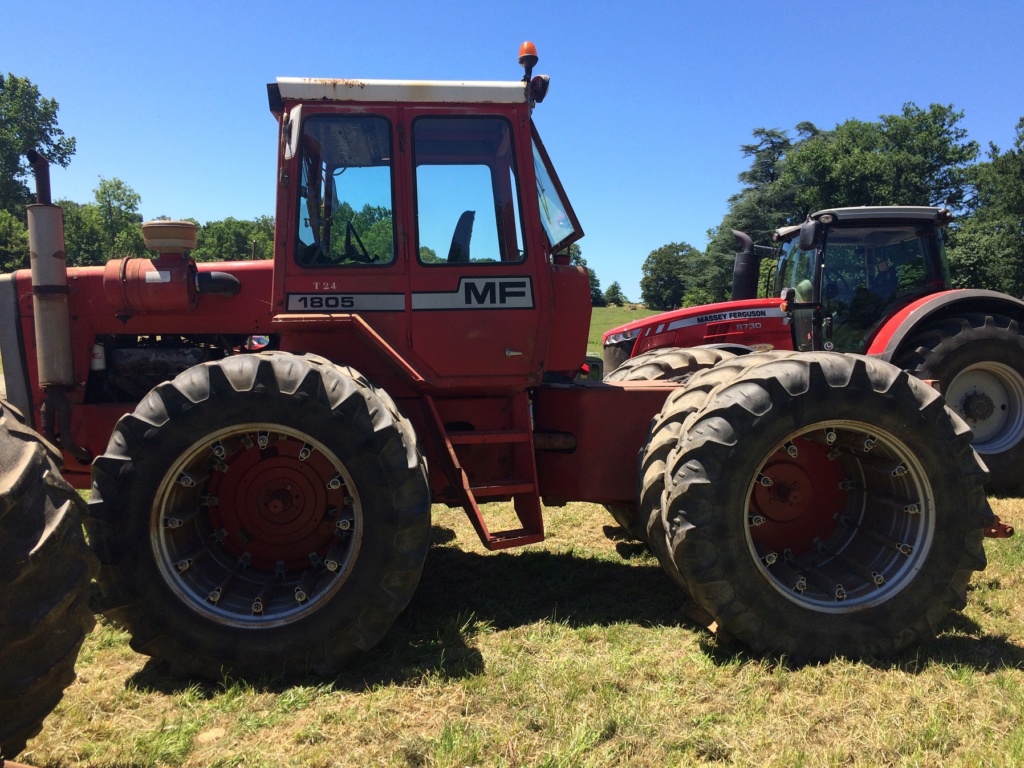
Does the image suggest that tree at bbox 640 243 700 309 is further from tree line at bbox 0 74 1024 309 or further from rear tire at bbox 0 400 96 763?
rear tire at bbox 0 400 96 763

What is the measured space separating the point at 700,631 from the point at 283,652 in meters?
2.10

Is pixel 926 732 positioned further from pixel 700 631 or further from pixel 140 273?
pixel 140 273

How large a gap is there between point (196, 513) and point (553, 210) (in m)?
2.60

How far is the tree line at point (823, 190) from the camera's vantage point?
32219 mm

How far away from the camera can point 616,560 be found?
4.79 meters

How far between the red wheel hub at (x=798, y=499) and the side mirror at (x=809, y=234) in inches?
160

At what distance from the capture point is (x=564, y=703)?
9.27ft

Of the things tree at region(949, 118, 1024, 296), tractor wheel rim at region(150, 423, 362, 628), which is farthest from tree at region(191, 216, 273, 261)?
tractor wheel rim at region(150, 423, 362, 628)

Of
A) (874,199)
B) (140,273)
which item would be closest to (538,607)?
(140,273)

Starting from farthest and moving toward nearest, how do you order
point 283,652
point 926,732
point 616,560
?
point 616,560
point 283,652
point 926,732

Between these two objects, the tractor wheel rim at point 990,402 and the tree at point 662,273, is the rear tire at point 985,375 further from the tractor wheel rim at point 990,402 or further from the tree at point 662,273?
the tree at point 662,273

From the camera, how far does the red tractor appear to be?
6.82 metres

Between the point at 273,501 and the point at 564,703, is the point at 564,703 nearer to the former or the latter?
the point at 564,703

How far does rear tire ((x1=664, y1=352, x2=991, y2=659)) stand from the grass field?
0.60 feet
